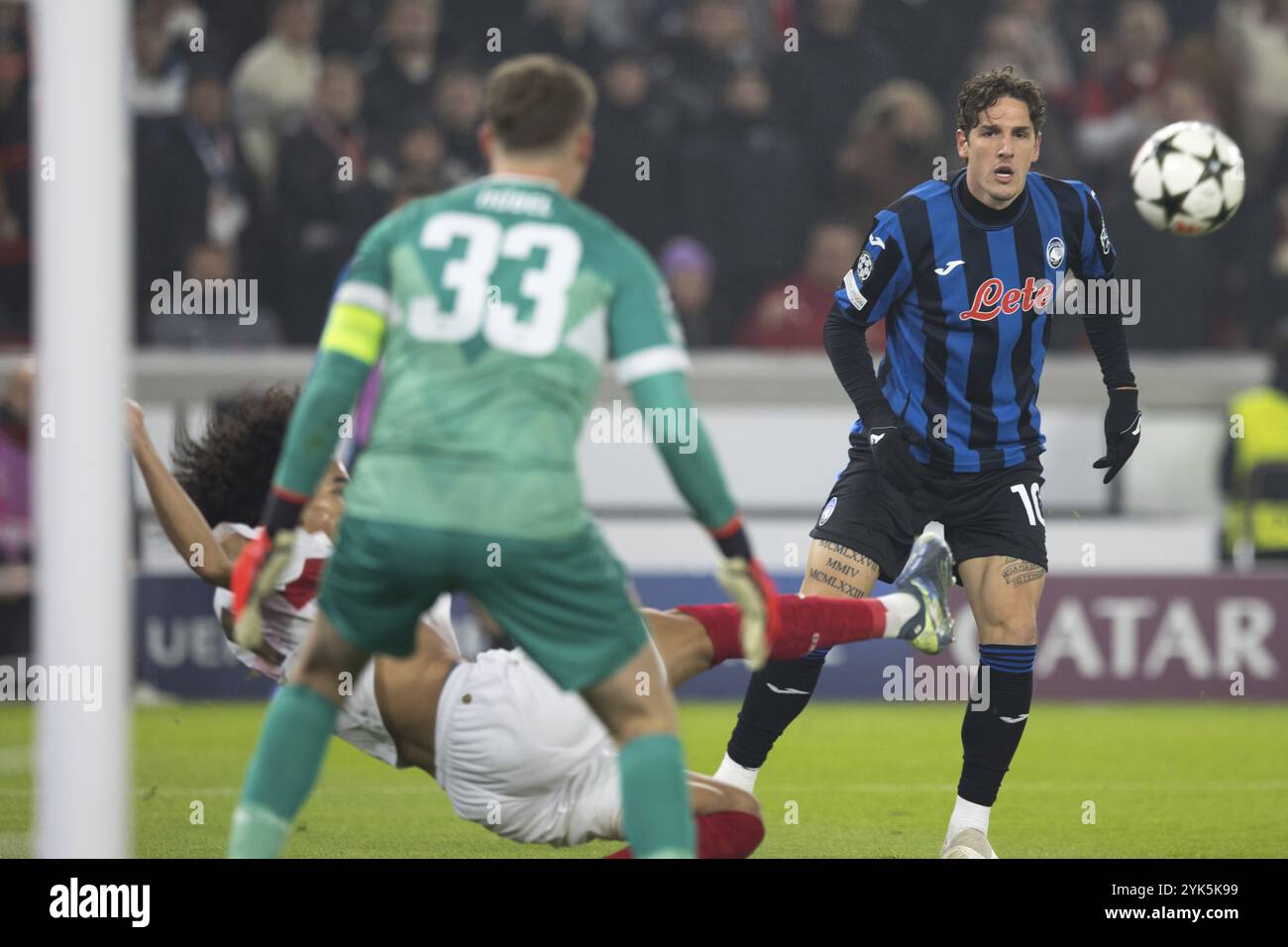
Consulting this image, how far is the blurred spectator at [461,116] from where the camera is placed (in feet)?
36.7

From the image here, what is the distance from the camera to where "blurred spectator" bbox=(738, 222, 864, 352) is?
11000mm

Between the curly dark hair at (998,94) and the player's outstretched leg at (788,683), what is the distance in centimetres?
128

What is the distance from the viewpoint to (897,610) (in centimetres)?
546

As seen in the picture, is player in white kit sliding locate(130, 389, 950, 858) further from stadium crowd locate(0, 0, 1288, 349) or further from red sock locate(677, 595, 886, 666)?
stadium crowd locate(0, 0, 1288, 349)

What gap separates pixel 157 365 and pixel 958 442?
19.5 feet

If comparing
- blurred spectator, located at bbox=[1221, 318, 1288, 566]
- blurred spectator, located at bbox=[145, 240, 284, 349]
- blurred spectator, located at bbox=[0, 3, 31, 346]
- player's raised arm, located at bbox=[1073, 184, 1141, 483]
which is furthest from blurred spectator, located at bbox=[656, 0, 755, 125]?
player's raised arm, located at bbox=[1073, 184, 1141, 483]

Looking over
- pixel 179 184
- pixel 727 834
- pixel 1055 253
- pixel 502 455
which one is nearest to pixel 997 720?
pixel 727 834

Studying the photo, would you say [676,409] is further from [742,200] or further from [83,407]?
[742,200]

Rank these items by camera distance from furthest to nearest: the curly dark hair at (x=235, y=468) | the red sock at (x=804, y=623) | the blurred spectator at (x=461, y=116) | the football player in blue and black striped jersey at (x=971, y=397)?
1. the blurred spectator at (x=461, y=116)
2. the football player in blue and black striped jersey at (x=971, y=397)
3. the curly dark hair at (x=235, y=468)
4. the red sock at (x=804, y=623)

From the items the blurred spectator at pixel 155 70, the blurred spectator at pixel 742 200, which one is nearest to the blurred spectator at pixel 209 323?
the blurred spectator at pixel 155 70

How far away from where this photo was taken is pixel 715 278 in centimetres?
1148

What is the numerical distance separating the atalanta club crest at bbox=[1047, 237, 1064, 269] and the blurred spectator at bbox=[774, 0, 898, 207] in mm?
6341

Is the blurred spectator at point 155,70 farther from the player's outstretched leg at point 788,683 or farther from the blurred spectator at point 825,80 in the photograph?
the player's outstretched leg at point 788,683

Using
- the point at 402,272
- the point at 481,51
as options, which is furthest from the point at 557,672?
the point at 481,51
